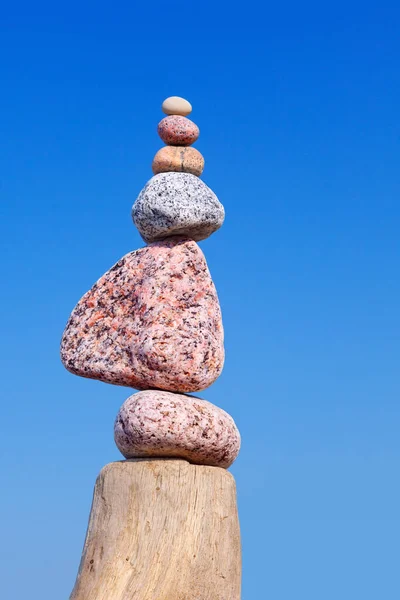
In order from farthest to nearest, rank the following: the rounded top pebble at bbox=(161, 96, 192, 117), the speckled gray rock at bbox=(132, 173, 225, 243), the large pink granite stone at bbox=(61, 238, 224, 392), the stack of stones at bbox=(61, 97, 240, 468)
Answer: the rounded top pebble at bbox=(161, 96, 192, 117) < the speckled gray rock at bbox=(132, 173, 225, 243) < the large pink granite stone at bbox=(61, 238, 224, 392) < the stack of stones at bbox=(61, 97, 240, 468)

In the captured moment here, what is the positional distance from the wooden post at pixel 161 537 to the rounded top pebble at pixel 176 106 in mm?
3787

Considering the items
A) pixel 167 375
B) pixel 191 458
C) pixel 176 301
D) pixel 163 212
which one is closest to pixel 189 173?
pixel 163 212

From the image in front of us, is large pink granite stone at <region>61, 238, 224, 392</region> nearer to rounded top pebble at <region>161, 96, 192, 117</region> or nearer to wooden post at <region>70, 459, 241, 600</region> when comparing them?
wooden post at <region>70, 459, 241, 600</region>

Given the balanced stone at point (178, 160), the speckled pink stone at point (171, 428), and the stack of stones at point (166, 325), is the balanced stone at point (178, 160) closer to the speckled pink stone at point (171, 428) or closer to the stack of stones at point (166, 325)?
the stack of stones at point (166, 325)

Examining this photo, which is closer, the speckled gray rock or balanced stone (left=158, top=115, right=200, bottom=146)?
the speckled gray rock

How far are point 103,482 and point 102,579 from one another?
38.0 inches

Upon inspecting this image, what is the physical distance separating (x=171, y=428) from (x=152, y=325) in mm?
1087

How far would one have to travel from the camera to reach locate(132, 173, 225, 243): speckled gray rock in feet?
38.0

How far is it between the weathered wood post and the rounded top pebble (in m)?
0.23

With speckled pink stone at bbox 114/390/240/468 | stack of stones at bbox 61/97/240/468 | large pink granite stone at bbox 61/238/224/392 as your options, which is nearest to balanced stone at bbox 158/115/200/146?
stack of stones at bbox 61/97/240/468

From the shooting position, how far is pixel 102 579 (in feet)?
36.5

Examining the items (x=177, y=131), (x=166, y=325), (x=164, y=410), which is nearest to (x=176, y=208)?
(x=177, y=131)

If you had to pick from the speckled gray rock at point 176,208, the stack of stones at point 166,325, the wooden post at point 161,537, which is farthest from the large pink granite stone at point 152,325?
the wooden post at point 161,537

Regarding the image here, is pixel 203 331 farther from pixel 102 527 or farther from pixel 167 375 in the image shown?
pixel 102 527
